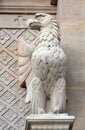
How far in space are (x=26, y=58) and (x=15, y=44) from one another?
28 cm

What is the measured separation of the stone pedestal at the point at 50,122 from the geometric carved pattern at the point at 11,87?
603 mm

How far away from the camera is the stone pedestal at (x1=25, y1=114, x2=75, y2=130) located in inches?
219

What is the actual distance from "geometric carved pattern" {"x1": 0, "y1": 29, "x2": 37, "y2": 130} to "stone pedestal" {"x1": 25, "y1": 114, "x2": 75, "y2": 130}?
0.60 meters

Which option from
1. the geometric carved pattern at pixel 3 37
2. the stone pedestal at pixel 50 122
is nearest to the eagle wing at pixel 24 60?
the geometric carved pattern at pixel 3 37

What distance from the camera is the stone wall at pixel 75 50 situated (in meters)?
5.99

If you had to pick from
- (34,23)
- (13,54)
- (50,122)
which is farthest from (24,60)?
(50,122)

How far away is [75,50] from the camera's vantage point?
621cm

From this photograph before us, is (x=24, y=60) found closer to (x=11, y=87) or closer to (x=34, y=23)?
(x=11, y=87)

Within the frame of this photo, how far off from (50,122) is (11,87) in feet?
2.88

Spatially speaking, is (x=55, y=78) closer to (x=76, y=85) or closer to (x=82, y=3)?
(x=76, y=85)

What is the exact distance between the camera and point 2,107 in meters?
6.27

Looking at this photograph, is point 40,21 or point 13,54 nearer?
point 40,21

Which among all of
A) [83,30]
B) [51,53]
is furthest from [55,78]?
[83,30]

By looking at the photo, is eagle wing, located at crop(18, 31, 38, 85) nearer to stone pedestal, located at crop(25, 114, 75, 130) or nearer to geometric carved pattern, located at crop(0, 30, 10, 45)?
geometric carved pattern, located at crop(0, 30, 10, 45)
